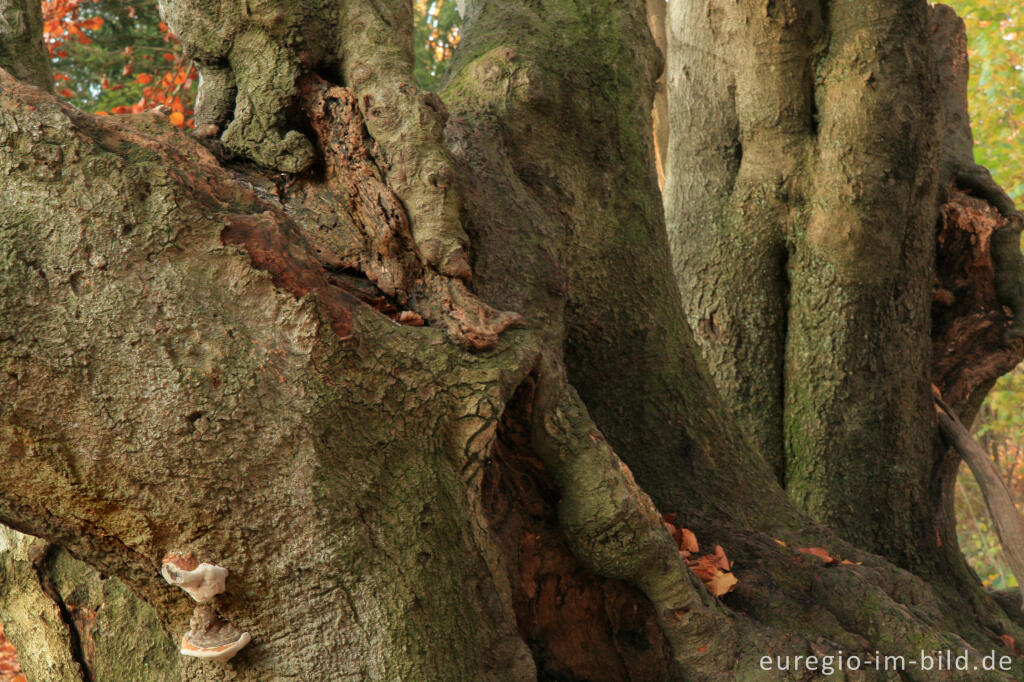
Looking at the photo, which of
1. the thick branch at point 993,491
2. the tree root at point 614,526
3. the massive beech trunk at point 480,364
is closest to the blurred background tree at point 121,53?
the massive beech trunk at point 480,364

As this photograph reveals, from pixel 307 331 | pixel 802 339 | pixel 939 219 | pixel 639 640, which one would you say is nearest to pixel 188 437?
pixel 307 331

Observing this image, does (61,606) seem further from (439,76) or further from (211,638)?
(439,76)

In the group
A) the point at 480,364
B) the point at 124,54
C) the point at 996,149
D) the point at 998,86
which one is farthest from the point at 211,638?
the point at 996,149

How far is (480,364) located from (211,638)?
0.84 m

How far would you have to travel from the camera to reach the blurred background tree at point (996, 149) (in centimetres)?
996

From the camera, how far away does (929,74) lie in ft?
13.4

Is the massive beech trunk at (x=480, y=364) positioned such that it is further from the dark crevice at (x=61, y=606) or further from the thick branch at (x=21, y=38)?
→ the thick branch at (x=21, y=38)

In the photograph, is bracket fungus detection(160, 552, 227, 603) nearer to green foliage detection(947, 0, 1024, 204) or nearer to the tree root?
the tree root

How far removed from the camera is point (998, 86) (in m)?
10.0

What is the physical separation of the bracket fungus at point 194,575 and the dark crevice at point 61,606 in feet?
2.15

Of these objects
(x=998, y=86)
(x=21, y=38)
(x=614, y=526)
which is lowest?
(x=614, y=526)

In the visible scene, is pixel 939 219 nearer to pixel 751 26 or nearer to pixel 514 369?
pixel 751 26

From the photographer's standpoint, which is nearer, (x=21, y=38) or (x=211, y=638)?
(x=211, y=638)

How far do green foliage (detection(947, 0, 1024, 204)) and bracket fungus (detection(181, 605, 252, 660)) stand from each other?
9.68 metres
